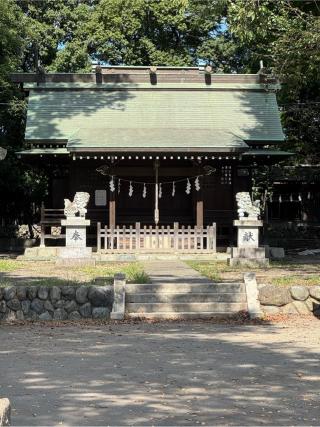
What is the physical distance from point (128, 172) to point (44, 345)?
43.4ft

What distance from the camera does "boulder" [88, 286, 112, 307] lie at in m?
11.0

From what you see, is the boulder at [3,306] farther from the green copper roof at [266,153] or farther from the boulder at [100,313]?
the green copper roof at [266,153]

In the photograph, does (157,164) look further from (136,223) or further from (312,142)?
(312,142)

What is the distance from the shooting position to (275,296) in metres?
11.2

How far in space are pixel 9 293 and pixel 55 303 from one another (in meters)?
0.92

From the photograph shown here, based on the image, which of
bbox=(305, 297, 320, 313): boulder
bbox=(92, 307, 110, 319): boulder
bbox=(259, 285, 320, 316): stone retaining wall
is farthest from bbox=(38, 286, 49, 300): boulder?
bbox=(305, 297, 320, 313): boulder

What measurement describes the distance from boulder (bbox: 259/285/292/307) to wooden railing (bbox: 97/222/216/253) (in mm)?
8765

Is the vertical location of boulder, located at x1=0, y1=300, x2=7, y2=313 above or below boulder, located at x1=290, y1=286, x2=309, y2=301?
below

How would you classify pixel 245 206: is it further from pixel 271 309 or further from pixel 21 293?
pixel 21 293

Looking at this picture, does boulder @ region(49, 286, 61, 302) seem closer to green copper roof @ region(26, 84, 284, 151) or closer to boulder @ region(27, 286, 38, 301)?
boulder @ region(27, 286, 38, 301)

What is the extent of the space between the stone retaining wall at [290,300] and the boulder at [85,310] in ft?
11.2

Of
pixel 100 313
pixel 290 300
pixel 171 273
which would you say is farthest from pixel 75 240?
pixel 290 300

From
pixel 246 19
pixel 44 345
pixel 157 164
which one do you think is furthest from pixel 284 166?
pixel 44 345

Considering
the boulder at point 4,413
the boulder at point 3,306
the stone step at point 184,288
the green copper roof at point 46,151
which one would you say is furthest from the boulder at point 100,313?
the green copper roof at point 46,151
